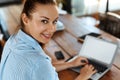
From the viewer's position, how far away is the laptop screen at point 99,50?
4.97ft

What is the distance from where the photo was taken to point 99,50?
5.15ft

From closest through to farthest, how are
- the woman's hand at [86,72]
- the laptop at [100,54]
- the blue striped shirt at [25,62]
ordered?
the blue striped shirt at [25,62] → the woman's hand at [86,72] → the laptop at [100,54]

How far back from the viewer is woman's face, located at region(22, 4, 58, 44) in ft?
3.42

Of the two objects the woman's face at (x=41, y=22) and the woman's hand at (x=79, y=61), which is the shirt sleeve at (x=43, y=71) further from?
the woman's hand at (x=79, y=61)

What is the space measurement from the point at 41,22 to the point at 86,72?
1.80 feet

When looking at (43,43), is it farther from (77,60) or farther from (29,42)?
(77,60)

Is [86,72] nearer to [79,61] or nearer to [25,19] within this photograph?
[79,61]

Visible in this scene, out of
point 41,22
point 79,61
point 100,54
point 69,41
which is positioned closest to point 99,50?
point 100,54

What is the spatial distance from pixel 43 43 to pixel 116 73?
0.64 meters

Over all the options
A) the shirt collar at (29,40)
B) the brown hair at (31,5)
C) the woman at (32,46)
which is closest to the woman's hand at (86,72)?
the woman at (32,46)

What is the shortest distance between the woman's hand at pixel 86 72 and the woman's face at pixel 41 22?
413 mm

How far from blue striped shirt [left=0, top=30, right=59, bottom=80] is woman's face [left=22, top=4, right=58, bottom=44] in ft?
0.13

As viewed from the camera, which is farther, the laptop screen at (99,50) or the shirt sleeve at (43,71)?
the laptop screen at (99,50)

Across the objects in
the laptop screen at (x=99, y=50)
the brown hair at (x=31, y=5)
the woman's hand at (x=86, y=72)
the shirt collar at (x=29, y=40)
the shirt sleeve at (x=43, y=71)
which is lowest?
the woman's hand at (x=86, y=72)
